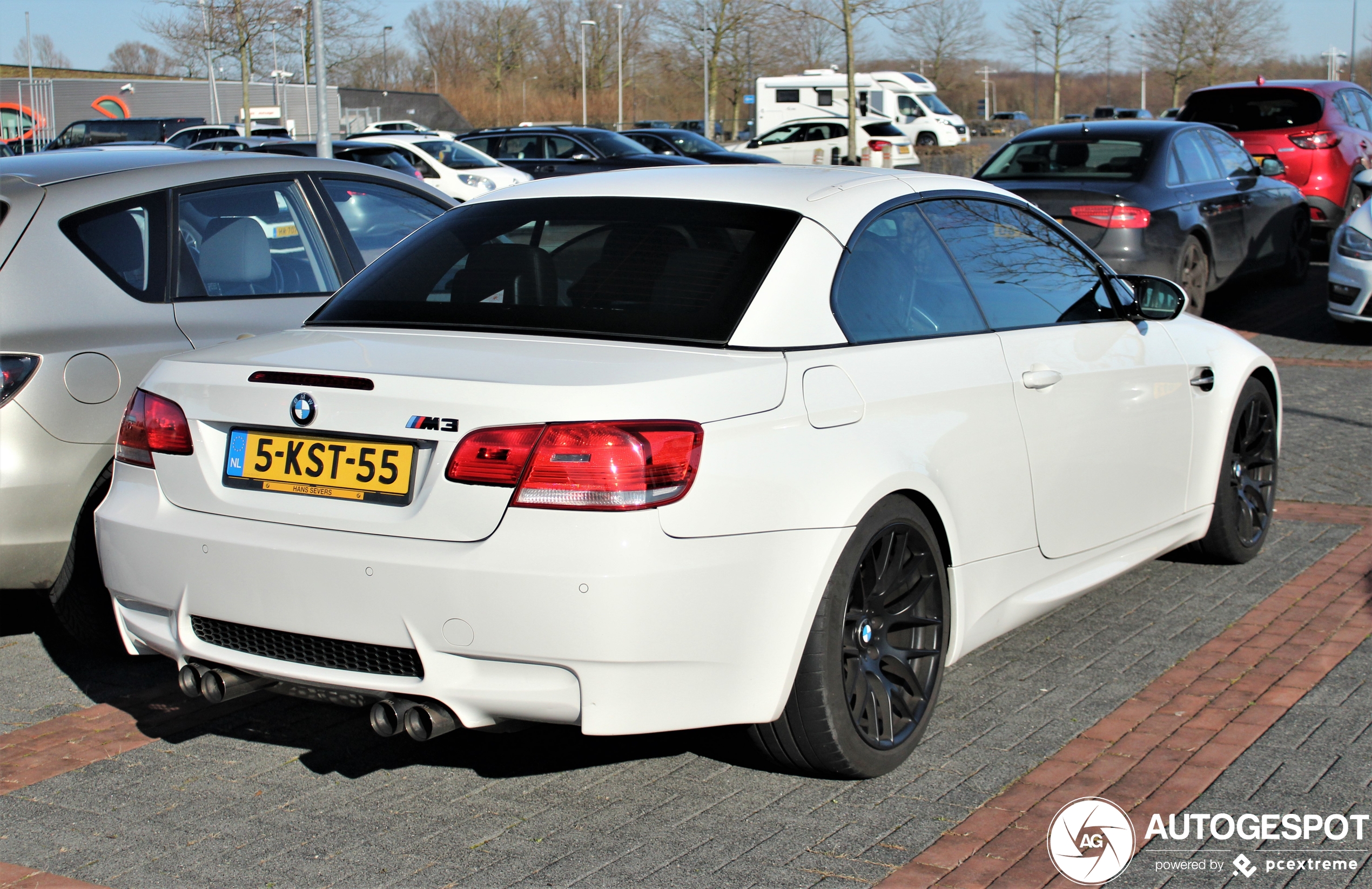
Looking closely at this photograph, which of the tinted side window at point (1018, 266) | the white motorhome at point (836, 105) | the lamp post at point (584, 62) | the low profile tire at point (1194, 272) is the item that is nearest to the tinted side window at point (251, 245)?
the tinted side window at point (1018, 266)

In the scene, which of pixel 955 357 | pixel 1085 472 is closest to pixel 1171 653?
pixel 1085 472

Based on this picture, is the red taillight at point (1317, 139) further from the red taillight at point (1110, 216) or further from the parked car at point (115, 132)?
the parked car at point (115, 132)

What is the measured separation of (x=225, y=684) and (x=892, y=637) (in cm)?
166

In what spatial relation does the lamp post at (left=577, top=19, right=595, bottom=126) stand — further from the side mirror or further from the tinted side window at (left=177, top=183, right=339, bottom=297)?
the side mirror

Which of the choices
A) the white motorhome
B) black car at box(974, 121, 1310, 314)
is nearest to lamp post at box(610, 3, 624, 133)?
the white motorhome

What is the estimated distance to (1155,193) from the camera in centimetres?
1023

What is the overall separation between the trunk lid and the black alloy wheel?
59 cm

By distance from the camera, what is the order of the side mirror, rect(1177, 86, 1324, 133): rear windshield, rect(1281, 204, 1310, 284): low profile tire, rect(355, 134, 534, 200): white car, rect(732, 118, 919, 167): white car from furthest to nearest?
rect(732, 118, 919, 167): white car, rect(355, 134, 534, 200): white car, rect(1177, 86, 1324, 133): rear windshield, rect(1281, 204, 1310, 284): low profile tire, the side mirror

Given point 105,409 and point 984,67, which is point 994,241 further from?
point 984,67

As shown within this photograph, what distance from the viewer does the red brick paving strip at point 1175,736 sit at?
3.11 m

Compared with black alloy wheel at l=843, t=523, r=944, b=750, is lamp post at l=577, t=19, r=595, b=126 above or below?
above

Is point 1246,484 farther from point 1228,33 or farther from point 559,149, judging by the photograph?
point 1228,33

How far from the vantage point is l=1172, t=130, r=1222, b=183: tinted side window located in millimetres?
10781

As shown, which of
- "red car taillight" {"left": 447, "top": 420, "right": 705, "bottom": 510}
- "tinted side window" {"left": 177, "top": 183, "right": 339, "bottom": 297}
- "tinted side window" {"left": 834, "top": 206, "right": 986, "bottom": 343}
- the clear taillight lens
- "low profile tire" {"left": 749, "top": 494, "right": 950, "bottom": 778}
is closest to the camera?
"red car taillight" {"left": 447, "top": 420, "right": 705, "bottom": 510}
